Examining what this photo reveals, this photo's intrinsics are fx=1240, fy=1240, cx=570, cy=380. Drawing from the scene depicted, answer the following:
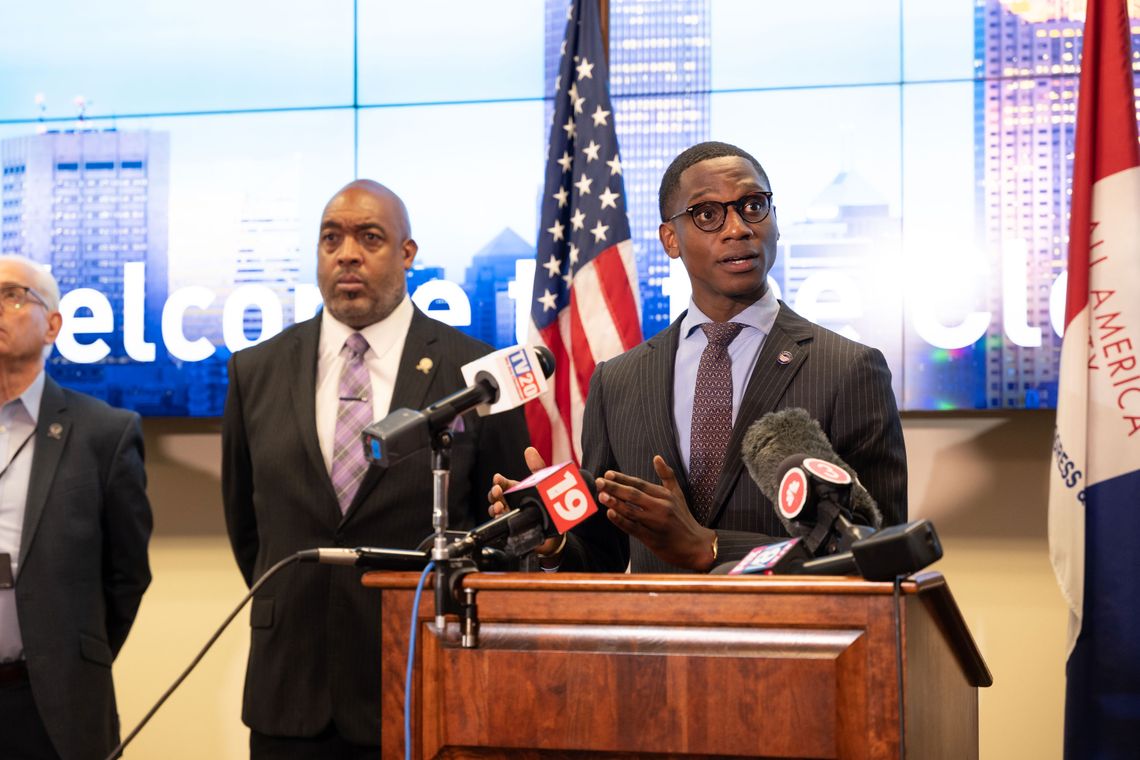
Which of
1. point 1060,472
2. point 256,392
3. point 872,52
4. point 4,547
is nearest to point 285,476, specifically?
point 256,392

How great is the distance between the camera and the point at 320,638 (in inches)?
106

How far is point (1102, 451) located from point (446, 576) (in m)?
2.35

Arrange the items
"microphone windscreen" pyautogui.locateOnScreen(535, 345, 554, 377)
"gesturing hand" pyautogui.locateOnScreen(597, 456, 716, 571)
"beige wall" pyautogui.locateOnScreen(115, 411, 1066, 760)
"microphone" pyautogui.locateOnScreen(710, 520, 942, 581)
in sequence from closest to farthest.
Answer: "microphone" pyautogui.locateOnScreen(710, 520, 942, 581) < "microphone windscreen" pyautogui.locateOnScreen(535, 345, 554, 377) < "gesturing hand" pyautogui.locateOnScreen(597, 456, 716, 571) < "beige wall" pyautogui.locateOnScreen(115, 411, 1066, 760)

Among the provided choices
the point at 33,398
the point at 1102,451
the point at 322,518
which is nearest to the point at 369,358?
the point at 322,518

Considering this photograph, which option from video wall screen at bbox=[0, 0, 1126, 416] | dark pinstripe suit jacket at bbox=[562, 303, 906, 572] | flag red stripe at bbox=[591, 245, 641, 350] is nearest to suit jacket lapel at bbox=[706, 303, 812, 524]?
dark pinstripe suit jacket at bbox=[562, 303, 906, 572]

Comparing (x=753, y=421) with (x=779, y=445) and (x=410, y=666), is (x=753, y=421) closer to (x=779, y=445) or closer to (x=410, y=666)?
(x=779, y=445)

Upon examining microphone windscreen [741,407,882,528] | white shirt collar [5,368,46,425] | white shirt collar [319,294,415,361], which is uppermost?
white shirt collar [319,294,415,361]

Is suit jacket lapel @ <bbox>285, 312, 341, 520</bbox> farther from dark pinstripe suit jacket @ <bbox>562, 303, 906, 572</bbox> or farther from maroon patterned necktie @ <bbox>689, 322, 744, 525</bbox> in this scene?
maroon patterned necktie @ <bbox>689, 322, 744, 525</bbox>

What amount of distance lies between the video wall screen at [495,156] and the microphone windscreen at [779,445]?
226 cm

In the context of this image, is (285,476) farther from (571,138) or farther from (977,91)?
(977,91)

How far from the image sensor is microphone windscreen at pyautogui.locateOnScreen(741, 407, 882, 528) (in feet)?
5.68

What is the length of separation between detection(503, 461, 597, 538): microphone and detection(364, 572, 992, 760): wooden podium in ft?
0.28

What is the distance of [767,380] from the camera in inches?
88.7

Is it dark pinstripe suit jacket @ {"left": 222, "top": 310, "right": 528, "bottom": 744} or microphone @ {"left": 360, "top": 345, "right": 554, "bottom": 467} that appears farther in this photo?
dark pinstripe suit jacket @ {"left": 222, "top": 310, "right": 528, "bottom": 744}
